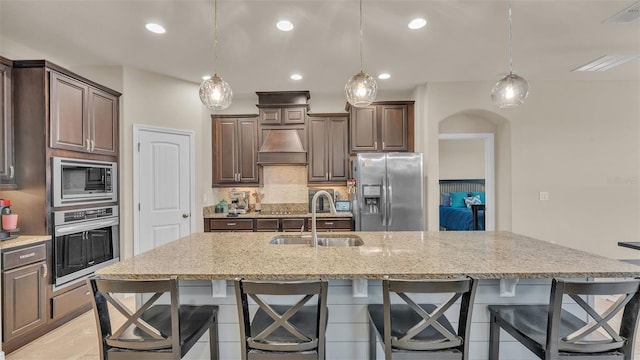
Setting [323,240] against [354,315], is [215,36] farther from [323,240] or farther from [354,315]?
[354,315]

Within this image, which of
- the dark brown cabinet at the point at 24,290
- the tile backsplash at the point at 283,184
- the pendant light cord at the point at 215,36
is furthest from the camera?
the tile backsplash at the point at 283,184

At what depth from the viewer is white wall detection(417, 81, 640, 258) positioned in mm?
4234

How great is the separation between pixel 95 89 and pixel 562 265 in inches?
165

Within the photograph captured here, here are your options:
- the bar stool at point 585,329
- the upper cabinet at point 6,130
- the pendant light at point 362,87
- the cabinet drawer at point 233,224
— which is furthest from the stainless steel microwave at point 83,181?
the bar stool at point 585,329

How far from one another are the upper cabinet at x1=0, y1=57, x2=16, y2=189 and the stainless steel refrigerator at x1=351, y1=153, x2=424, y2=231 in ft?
11.4

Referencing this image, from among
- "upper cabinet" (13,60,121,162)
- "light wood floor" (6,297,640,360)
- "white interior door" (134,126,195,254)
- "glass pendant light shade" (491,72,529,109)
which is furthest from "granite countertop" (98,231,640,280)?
"white interior door" (134,126,195,254)

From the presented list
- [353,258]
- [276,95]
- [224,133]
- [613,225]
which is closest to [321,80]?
[276,95]

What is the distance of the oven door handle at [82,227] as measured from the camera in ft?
9.11

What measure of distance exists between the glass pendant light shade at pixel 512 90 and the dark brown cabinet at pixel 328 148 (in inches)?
101

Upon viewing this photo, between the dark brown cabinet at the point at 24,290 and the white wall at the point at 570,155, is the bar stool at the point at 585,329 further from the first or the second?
the dark brown cabinet at the point at 24,290

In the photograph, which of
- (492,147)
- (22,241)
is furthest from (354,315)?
(492,147)

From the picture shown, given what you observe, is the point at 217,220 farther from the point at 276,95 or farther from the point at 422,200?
the point at 422,200

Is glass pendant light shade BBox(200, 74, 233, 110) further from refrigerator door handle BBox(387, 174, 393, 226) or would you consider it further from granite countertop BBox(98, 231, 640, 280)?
refrigerator door handle BBox(387, 174, 393, 226)

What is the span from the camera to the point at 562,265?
1548mm
